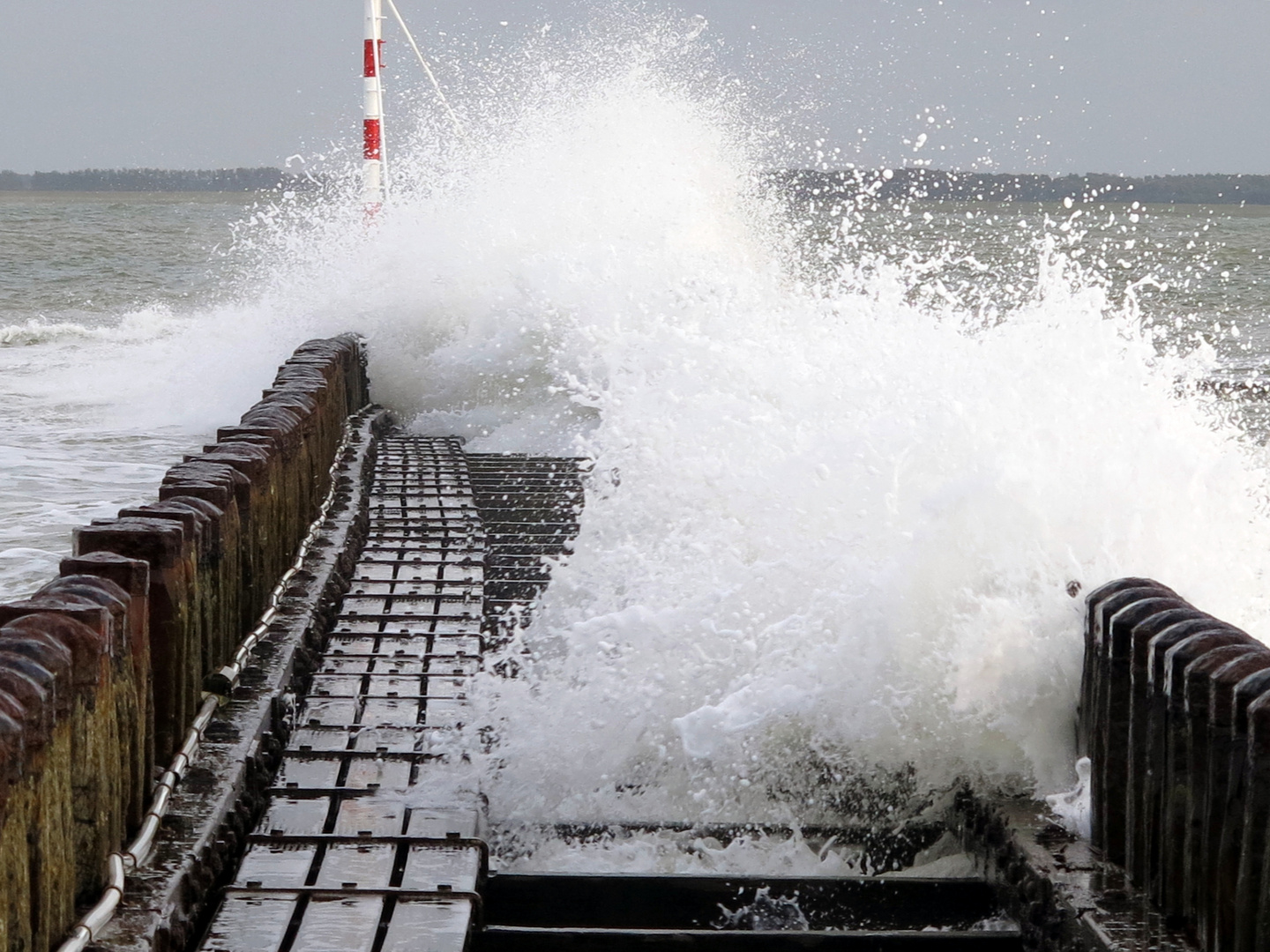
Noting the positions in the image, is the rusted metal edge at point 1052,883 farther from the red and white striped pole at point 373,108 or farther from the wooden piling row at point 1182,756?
the red and white striped pole at point 373,108

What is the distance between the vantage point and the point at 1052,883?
3215 mm

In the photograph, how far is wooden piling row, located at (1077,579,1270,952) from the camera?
268 centimetres

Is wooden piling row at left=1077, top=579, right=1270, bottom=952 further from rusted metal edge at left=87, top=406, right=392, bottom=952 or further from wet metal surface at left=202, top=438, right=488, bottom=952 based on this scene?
rusted metal edge at left=87, top=406, right=392, bottom=952

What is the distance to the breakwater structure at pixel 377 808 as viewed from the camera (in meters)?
2.79

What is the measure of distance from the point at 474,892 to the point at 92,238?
186ft

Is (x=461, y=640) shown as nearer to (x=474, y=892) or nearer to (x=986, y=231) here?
(x=474, y=892)

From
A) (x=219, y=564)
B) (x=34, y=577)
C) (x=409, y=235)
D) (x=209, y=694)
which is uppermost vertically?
(x=409, y=235)

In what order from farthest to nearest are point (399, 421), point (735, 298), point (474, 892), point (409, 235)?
1. point (409, 235)
2. point (399, 421)
3. point (735, 298)
4. point (474, 892)

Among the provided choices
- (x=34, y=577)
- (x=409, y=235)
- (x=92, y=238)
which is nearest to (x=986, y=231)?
(x=92, y=238)

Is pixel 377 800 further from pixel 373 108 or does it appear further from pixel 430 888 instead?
pixel 373 108

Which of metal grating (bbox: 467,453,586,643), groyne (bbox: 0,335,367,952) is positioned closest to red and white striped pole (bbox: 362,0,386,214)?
metal grating (bbox: 467,453,586,643)

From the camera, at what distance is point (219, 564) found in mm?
4359

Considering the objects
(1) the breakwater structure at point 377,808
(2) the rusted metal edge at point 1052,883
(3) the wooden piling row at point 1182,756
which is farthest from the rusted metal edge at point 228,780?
(3) the wooden piling row at point 1182,756

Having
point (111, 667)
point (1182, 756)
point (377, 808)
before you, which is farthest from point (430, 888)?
point (1182, 756)
